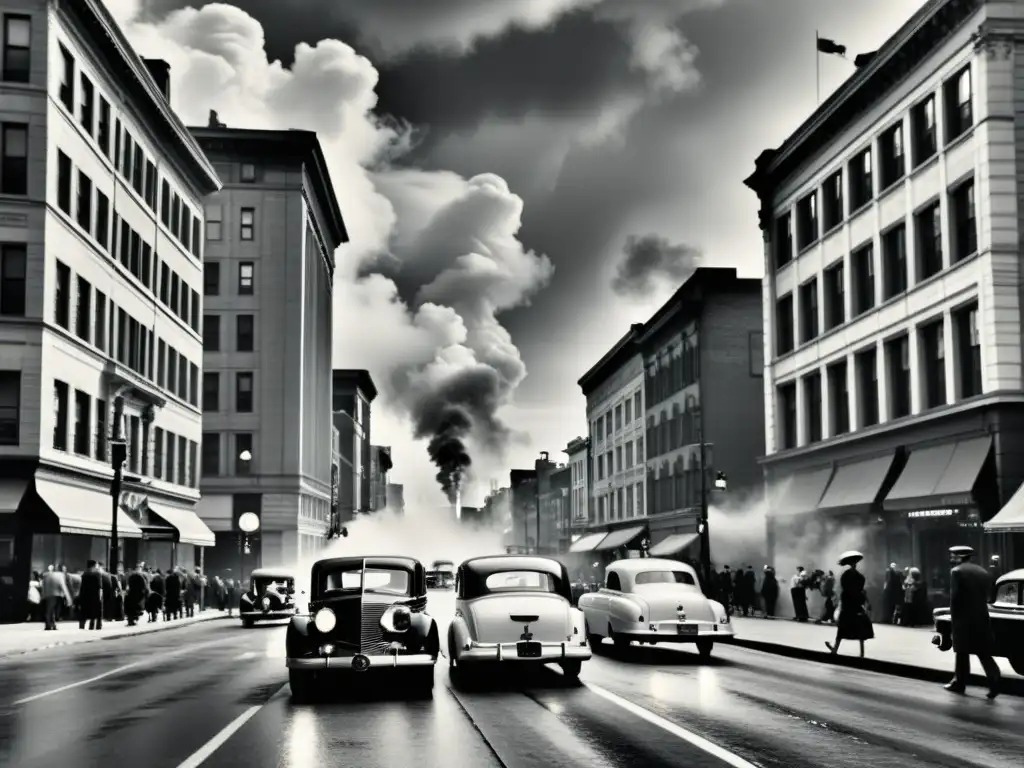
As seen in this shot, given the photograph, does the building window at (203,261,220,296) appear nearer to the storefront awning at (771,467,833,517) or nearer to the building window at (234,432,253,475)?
the building window at (234,432,253,475)

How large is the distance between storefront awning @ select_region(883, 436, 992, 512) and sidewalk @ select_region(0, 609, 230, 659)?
837 inches

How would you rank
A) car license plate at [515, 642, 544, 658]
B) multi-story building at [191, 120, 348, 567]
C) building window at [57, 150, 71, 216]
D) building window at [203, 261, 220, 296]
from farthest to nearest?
building window at [203, 261, 220, 296]
multi-story building at [191, 120, 348, 567]
building window at [57, 150, 71, 216]
car license plate at [515, 642, 544, 658]

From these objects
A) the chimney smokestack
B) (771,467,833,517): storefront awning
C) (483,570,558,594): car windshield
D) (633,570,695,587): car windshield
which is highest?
the chimney smokestack

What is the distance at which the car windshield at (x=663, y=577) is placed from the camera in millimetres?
23688

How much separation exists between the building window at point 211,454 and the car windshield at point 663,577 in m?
62.2

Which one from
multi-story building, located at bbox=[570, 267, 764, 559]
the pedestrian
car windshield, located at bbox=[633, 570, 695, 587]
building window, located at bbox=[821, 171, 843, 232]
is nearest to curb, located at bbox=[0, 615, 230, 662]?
car windshield, located at bbox=[633, 570, 695, 587]

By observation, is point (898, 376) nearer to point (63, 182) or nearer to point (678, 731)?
point (678, 731)

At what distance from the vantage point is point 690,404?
216ft

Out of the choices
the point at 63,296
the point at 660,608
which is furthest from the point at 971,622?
the point at 63,296

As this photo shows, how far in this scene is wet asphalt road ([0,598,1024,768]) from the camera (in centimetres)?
1108

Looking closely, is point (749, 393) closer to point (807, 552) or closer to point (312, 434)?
point (807, 552)

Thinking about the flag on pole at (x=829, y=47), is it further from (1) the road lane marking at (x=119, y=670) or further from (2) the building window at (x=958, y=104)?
(1) the road lane marking at (x=119, y=670)

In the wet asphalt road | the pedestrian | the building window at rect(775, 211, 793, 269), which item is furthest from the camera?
the building window at rect(775, 211, 793, 269)

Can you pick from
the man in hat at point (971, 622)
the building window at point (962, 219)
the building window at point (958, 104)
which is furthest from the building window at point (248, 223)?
the man in hat at point (971, 622)
